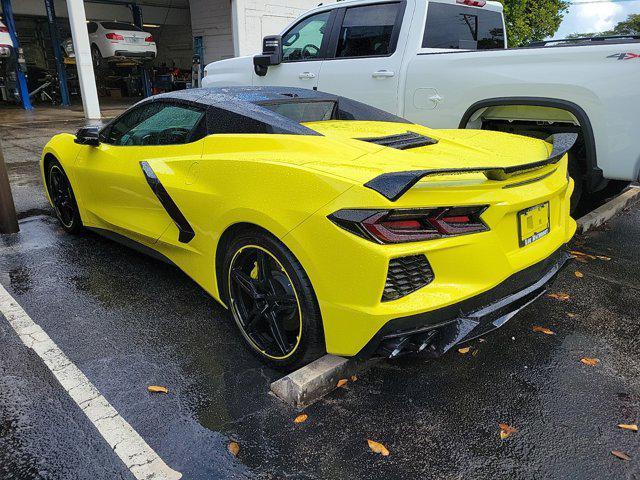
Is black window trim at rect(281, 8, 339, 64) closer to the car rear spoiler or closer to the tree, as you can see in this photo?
the car rear spoiler

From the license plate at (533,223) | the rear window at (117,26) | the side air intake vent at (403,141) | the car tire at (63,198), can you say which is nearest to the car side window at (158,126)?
the car tire at (63,198)

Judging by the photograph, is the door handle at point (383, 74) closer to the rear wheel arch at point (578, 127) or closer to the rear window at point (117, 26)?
the rear wheel arch at point (578, 127)

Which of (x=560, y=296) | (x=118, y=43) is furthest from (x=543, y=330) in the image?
(x=118, y=43)

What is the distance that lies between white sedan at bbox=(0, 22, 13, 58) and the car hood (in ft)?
53.0

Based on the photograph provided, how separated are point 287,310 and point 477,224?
3.47 ft

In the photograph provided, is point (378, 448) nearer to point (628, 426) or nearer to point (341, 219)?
point (341, 219)

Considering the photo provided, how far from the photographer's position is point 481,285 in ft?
7.55

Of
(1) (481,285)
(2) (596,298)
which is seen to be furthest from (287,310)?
(2) (596,298)

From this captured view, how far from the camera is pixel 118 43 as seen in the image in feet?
59.8

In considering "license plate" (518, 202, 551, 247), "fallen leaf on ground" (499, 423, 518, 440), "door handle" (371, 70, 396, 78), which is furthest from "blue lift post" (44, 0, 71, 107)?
"fallen leaf on ground" (499, 423, 518, 440)

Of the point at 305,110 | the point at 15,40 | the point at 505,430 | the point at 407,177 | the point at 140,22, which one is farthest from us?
the point at 140,22

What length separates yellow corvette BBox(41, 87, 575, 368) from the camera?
217 centimetres

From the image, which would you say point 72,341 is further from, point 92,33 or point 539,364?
point 92,33

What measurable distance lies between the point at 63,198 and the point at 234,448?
11.6 ft
